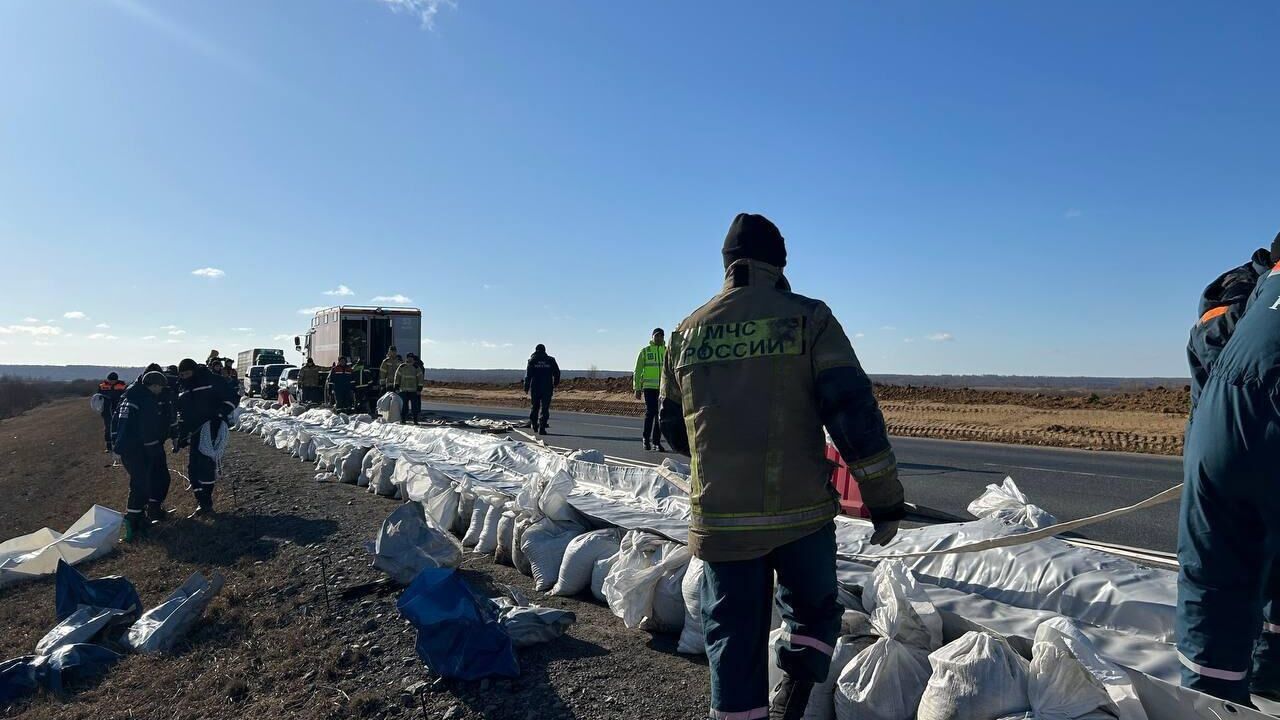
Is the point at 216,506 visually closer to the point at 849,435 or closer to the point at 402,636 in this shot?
the point at 402,636

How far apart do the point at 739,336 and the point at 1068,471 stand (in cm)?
941

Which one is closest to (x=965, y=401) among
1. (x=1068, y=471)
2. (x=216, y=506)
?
(x=1068, y=471)

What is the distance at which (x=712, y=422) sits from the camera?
8.22 feet

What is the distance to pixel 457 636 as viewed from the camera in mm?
3600

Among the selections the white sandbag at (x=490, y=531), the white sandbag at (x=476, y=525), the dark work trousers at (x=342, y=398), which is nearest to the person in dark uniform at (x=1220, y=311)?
the white sandbag at (x=490, y=531)

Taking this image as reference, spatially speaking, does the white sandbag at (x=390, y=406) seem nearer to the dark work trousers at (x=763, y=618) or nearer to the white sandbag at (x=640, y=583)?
the white sandbag at (x=640, y=583)

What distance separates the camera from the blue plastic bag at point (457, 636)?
354 centimetres

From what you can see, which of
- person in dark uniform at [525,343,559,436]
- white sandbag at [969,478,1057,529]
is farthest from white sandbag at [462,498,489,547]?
person in dark uniform at [525,343,559,436]

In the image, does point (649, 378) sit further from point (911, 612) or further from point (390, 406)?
point (911, 612)

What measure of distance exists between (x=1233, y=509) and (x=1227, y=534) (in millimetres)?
72

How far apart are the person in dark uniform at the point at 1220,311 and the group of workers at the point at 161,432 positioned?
29.0 ft

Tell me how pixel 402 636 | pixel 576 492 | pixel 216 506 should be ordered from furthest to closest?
pixel 216 506 < pixel 576 492 < pixel 402 636

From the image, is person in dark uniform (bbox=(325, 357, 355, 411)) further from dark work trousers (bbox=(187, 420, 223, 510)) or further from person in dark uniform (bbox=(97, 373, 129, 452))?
dark work trousers (bbox=(187, 420, 223, 510))

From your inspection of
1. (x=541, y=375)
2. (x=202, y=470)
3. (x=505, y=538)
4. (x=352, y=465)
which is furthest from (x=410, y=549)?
(x=541, y=375)
